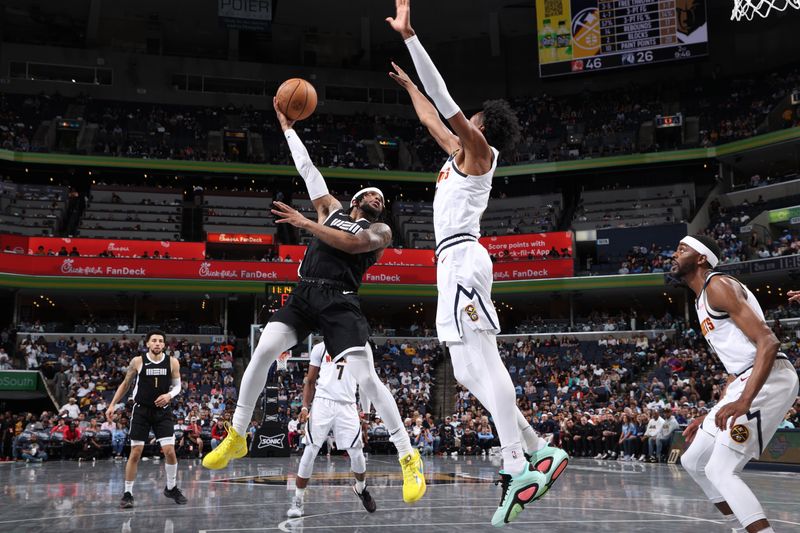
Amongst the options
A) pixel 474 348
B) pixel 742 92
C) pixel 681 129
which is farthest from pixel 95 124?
pixel 474 348

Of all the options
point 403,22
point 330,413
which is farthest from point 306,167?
point 330,413

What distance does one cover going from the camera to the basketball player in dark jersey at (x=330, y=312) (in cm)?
678

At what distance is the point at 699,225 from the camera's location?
42000mm

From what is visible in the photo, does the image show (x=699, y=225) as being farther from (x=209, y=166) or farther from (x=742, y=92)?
(x=209, y=166)

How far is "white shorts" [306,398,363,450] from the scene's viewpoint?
1032cm

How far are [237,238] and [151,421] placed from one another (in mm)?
32064

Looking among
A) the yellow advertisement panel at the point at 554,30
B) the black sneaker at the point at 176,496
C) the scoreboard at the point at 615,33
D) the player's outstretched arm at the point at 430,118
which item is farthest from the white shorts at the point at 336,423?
the yellow advertisement panel at the point at 554,30

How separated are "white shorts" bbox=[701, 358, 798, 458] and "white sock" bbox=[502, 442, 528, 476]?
1.57 metres

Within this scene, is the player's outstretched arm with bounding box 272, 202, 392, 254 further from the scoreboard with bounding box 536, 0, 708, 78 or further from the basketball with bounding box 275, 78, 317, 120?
the scoreboard with bounding box 536, 0, 708, 78

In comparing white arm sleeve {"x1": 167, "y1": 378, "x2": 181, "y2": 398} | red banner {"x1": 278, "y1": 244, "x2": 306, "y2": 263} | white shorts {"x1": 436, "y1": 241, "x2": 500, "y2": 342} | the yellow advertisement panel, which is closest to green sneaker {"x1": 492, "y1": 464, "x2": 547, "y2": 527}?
white shorts {"x1": 436, "y1": 241, "x2": 500, "y2": 342}

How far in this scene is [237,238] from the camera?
42.7m

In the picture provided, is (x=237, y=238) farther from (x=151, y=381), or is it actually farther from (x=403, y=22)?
(x=403, y=22)

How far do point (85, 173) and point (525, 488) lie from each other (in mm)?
44529

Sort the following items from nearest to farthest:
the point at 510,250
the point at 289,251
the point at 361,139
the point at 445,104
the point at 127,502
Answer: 1. the point at 445,104
2. the point at 127,502
3. the point at 289,251
4. the point at 510,250
5. the point at 361,139
